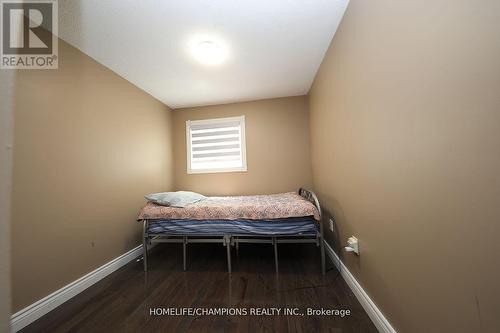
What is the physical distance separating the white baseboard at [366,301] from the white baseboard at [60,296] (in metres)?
2.42

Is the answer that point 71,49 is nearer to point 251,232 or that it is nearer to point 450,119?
point 251,232

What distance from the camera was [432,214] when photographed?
0.78 m

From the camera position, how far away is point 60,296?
5.10 ft

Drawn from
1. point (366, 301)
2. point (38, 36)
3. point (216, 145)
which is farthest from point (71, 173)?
point (366, 301)

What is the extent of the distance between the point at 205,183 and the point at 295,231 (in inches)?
77.0

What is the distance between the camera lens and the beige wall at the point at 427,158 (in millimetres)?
585

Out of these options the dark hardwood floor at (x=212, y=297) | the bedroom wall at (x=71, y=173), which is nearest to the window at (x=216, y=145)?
the bedroom wall at (x=71, y=173)

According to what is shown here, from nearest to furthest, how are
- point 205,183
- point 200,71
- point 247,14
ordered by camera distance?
point 247,14 → point 200,71 → point 205,183

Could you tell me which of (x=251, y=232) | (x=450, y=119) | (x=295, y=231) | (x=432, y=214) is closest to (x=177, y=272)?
(x=251, y=232)

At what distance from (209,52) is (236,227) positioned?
1859 millimetres

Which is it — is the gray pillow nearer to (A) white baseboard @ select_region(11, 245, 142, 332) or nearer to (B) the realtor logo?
(A) white baseboard @ select_region(11, 245, 142, 332)

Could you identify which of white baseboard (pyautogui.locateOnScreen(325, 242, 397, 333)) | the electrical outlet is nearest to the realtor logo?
the electrical outlet

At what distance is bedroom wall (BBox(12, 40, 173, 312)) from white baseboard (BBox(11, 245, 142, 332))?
5 centimetres

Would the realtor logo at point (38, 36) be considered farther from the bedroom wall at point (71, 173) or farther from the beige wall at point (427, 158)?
the beige wall at point (427, 158)
